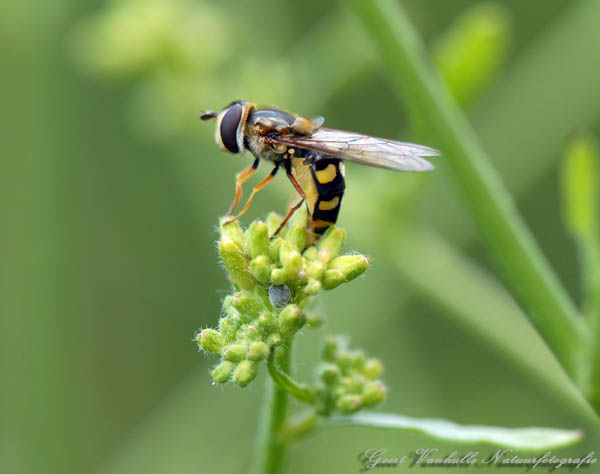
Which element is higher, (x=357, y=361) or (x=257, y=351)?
(x=257, y=351)

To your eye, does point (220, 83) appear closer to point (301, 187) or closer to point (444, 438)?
point (301, 187)

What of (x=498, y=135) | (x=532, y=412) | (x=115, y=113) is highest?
(x=115, y=113)

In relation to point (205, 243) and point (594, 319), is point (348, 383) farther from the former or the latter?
point (205, 243)

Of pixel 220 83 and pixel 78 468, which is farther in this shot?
pixel 220 83

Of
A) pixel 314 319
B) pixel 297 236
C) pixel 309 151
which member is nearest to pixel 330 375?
pixel 314 319

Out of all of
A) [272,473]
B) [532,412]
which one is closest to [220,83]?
[532,412]

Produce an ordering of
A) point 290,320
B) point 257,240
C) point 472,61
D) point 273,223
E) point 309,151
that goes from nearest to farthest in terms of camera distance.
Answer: point 290,320, point 257,240, point 273,223, point 309,151, point 472,61

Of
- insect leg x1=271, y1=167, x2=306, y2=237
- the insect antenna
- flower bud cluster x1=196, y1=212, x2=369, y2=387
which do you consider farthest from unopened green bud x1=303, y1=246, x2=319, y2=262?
the insect antenna

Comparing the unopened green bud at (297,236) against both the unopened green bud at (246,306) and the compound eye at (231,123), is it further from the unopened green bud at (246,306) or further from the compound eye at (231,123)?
the compound eye at (231,123)
